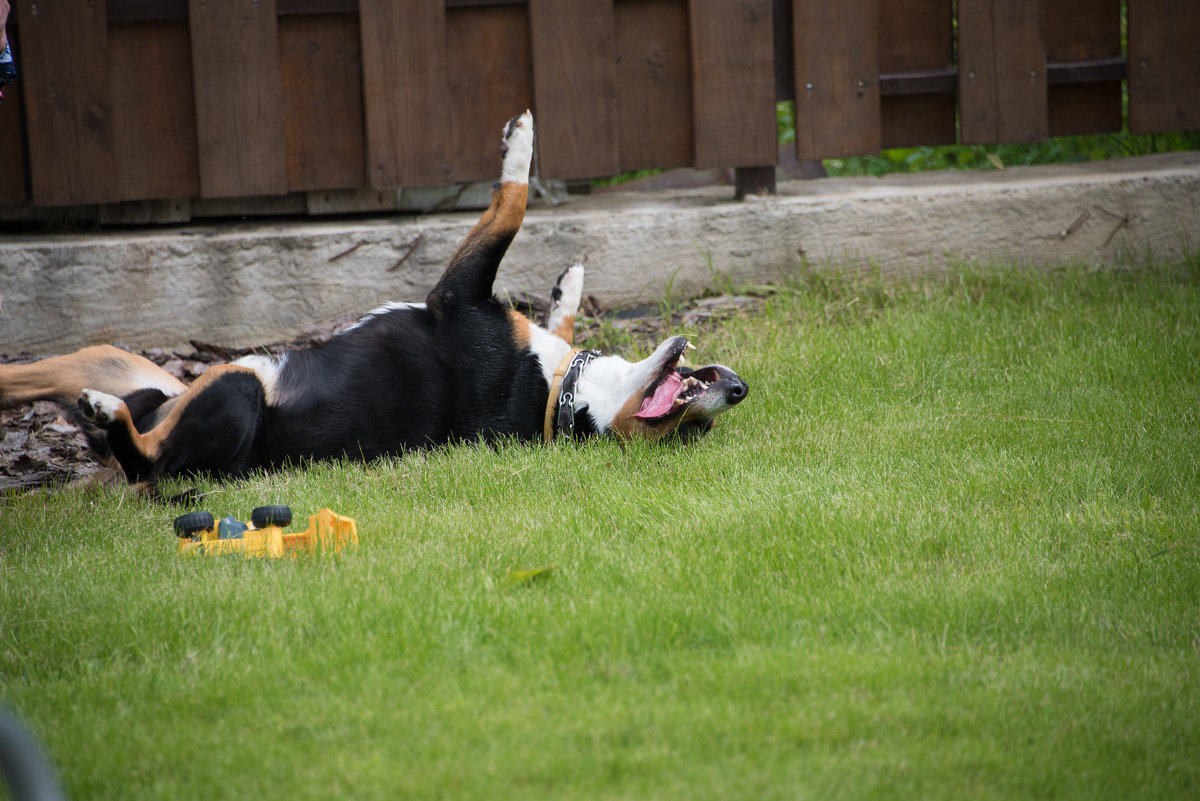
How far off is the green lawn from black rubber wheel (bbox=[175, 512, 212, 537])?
107 millimetres

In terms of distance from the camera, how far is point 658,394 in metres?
4.27

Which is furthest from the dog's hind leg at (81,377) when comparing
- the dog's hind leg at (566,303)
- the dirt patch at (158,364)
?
the dog's hind leg at (566,303)

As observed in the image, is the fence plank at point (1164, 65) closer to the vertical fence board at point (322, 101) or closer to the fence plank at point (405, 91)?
the fence plank at point (405, 91)

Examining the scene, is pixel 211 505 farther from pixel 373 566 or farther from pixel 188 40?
pixel 188 40

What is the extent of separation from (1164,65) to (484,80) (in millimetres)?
3711

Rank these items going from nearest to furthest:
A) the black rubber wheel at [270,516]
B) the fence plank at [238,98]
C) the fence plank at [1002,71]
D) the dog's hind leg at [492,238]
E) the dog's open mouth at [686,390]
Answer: the black rubber wheel at [270,516], the dog's open mouth at [686,390], the dog's hind leg at [492,238], the fence plank at [238,98], the fence plank at [1002,71]

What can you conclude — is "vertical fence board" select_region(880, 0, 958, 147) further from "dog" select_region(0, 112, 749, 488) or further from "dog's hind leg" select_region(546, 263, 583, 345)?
"dog" select_region(0, 112, 749, 488)

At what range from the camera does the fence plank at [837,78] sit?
560 centimetres

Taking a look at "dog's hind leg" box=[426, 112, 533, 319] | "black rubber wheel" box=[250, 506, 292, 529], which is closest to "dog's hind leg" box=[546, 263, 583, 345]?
"dog's hind leg" box=[426, 112, 533, 319]

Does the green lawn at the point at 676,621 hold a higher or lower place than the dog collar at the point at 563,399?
lower

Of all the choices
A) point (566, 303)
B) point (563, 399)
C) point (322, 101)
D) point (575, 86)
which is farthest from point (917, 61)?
point (322, 101)

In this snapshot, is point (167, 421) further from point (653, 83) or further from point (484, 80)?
point (653, 83)

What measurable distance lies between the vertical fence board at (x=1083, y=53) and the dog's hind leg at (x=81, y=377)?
4.84m

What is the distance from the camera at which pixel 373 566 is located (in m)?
3.05
